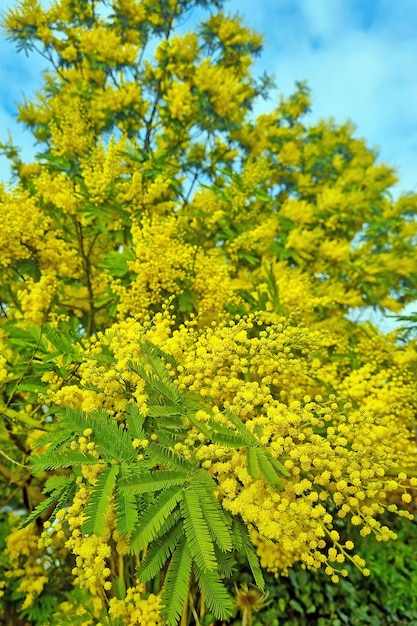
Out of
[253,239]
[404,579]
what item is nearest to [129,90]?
[253,239]

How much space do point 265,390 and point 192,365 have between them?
339 millimetres

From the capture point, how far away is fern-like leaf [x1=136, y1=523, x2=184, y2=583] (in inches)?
70.9

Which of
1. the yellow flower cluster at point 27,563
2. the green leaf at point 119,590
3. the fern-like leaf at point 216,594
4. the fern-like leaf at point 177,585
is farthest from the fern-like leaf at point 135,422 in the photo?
the yellow flower cluster at point 27,563

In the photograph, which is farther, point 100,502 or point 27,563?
point 27,563

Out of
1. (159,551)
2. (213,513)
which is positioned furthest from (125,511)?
(213,513)

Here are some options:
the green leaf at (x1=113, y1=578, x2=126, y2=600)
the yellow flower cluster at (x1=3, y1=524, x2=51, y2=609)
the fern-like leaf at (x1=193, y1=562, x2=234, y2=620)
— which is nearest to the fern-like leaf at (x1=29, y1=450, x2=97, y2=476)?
the fern-like leaf at (x1=193, y1=562, x2=234, y2=620)

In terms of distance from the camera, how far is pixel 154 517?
174 cm

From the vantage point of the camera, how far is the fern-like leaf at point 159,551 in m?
1.80

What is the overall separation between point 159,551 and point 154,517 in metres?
0.18

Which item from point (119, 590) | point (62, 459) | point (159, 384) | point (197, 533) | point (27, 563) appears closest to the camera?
point (197, 533)

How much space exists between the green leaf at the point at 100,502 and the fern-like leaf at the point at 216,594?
1.29ft

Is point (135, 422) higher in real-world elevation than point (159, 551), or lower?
higher

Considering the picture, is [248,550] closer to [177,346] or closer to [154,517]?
[154,517]

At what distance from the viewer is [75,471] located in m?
2.09
